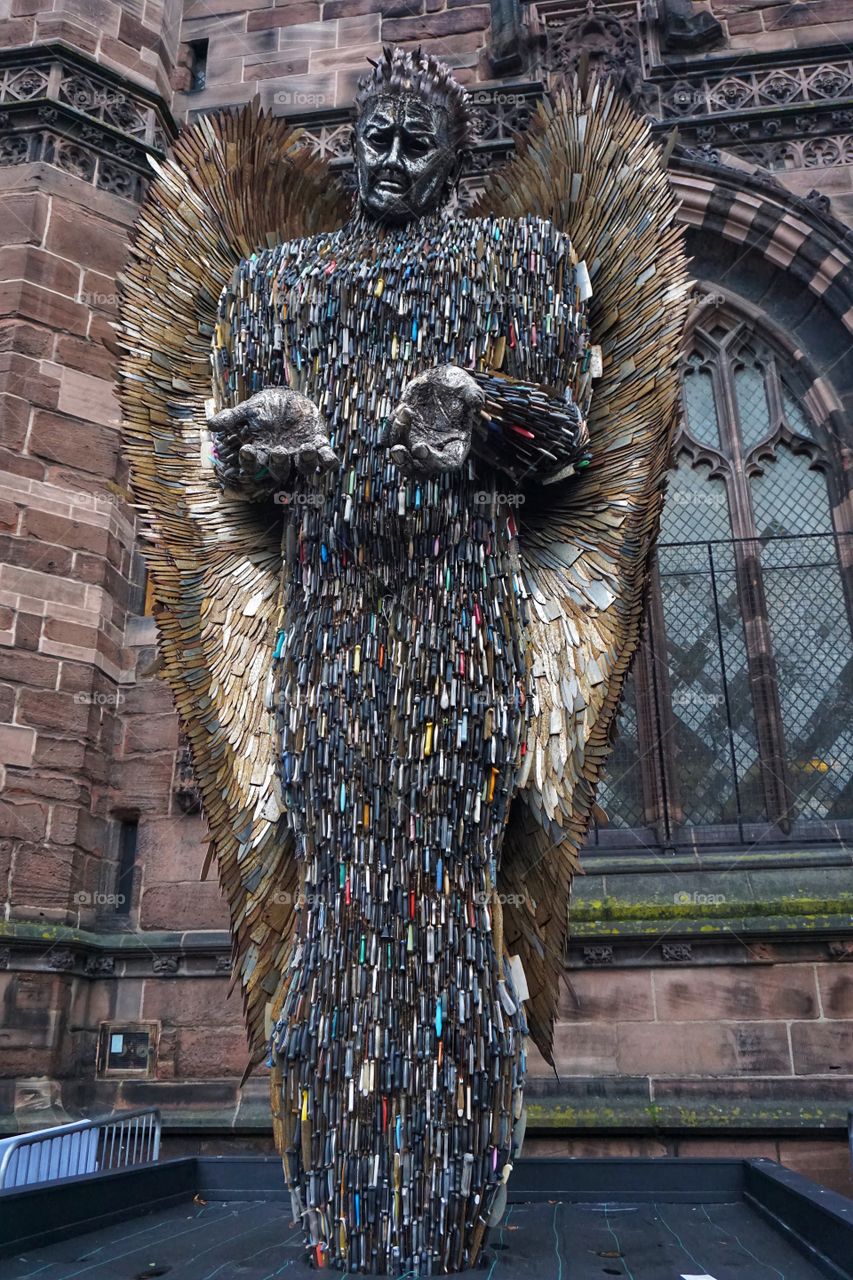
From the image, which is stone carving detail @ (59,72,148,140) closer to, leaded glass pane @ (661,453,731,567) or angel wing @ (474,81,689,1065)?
leaded glass pane @ (661,453,731,567)

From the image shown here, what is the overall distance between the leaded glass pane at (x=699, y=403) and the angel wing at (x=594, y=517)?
4430 millimetres

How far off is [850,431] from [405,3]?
5.09m

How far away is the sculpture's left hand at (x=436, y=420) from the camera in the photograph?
223cm

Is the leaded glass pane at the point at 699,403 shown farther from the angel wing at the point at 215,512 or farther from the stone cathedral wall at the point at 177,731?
the angel wing at the point at 215,512

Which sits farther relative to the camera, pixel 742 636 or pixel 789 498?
pixel 789 498

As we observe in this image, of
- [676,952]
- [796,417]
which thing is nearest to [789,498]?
[796,417]

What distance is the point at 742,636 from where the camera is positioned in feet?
21.2

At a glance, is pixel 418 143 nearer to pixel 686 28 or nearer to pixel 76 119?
pixel 76 119

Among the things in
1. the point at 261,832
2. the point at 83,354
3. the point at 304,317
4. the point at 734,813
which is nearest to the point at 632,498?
the point at 304,317

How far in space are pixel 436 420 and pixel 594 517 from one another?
614 millimetres

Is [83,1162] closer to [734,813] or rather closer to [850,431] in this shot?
[734,813]

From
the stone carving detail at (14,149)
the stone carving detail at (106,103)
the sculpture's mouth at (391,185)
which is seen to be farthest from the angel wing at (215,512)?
the stone carving detail at (106,103)

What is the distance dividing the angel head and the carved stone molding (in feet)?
14.9

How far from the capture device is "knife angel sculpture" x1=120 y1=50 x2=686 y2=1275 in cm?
204
